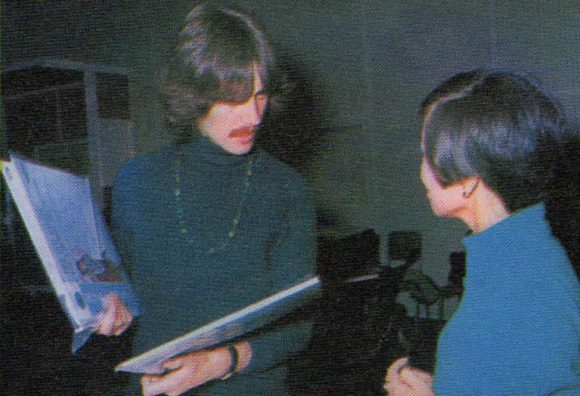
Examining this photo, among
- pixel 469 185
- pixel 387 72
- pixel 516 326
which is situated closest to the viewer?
pixel 516 326

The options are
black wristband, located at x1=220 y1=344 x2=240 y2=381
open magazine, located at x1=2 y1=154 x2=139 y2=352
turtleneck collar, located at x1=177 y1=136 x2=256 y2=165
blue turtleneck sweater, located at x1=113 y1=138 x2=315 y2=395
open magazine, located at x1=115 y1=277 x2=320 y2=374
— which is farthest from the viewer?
turtleneck collar, located at x1=177 y1=136 x2=256 y2=165

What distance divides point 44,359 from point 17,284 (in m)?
1.54

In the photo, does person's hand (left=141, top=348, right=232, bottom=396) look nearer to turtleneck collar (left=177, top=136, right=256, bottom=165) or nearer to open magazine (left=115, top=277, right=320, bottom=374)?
open magazine (left=115, top=277, right=320, bottom=374)

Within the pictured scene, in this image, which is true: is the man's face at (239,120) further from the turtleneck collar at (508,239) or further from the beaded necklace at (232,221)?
the turtleneck collar at (508,239)

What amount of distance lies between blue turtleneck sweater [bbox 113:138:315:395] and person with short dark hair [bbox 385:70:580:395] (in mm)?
305

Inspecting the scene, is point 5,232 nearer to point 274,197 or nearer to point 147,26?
point 147,26

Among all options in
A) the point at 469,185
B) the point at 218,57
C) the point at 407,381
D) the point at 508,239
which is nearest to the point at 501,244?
the point at 508,239

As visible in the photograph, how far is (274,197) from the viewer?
46.4 inches

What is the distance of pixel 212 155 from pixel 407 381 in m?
0.62

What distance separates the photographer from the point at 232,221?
3.80 feet

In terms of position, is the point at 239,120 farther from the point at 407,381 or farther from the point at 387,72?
the point at 387,72

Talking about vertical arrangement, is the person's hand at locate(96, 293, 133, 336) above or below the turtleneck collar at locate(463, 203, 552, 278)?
below

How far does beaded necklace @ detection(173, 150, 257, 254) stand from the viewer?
1137 mm

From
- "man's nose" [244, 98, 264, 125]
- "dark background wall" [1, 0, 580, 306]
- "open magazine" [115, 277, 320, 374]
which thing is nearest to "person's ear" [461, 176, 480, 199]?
"open magazine" [115, 277, 320, 374]
